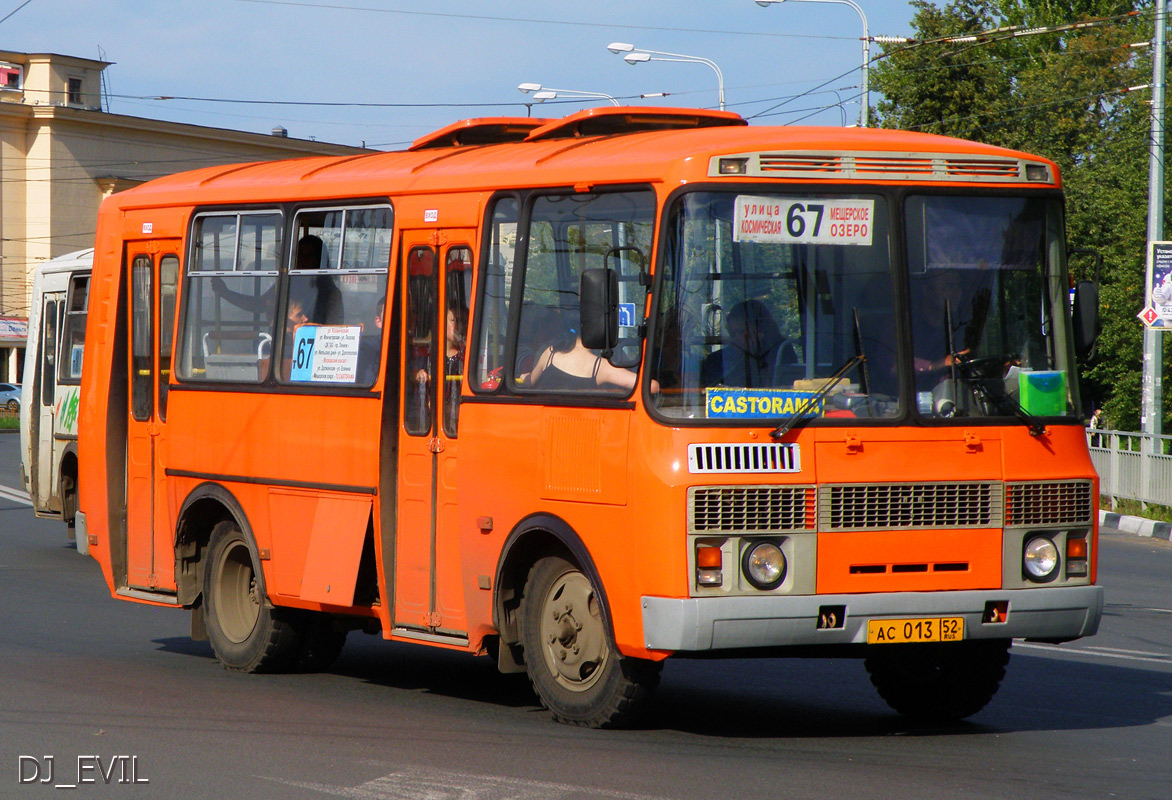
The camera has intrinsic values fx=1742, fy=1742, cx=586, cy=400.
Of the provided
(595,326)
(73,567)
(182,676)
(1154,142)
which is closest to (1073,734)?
(595,326)

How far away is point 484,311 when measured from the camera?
8844 millimetres

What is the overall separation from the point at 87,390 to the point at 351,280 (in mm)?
2993

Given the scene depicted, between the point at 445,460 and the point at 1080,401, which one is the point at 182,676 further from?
the point at 1080,401

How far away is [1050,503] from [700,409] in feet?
5.89

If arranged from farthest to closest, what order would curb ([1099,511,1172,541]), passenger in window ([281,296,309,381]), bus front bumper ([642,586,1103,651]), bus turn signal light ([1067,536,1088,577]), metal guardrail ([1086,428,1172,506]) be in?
1. metal guardrail ([1086,428,1172,506])
2. curb ([1099,511,1172,541])
3. passenger in window ([281,296,309,381])
4. bus turn signal light ([1067,536,1088,577])
5. bus front bumper ([642,586,1103,651])

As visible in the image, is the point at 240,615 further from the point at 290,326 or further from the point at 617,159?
the point at 617,159

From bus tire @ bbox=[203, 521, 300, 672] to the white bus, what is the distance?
7423 mm

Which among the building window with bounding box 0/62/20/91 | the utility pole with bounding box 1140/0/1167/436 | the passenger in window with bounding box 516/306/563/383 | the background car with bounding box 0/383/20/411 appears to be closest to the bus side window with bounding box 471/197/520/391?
the passenger in window with bounding box 516/306/563/383

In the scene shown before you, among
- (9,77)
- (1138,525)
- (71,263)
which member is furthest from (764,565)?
(9,77)

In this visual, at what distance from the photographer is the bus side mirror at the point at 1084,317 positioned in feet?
27.7

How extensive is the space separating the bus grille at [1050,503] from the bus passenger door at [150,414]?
5.55m

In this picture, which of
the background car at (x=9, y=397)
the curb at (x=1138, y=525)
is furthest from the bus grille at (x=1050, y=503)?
the background car at (x=9, y=397)

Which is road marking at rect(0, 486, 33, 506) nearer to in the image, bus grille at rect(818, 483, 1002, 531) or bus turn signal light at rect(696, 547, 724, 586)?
bus turn signal light at rect(696, 547, 724, 586)

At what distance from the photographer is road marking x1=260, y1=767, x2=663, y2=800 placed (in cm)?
666
